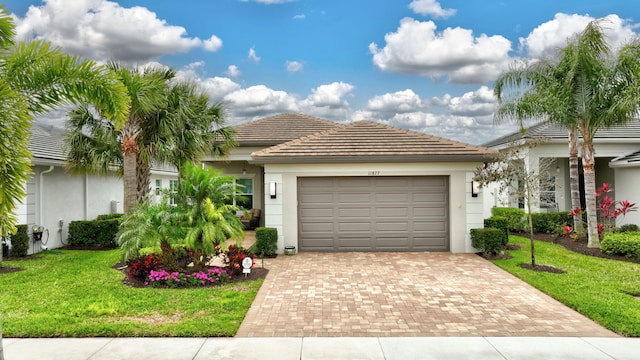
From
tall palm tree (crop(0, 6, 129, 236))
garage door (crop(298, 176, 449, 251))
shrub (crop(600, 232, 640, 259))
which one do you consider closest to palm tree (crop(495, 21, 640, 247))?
shrub (crop(600, 232, 640, 259))

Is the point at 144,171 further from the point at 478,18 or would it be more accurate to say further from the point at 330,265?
the point at 478,18

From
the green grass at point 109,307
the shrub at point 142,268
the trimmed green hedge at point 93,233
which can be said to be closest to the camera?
the green grass at point 109,307

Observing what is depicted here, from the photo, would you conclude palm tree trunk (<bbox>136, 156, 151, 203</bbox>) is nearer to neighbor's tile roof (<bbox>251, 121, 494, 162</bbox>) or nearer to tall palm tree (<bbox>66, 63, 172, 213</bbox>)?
tall palm tree (<bbox>66, 63, 172, 213</bbox>)

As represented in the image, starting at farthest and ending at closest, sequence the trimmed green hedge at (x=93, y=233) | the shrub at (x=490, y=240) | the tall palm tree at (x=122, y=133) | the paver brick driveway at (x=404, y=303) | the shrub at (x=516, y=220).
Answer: the shrub at (x=516, y=220) < the trimmed green hedge at (x=93, y=233) < the shrub at (x=490, y=240) < the tall palm tree at (x=122, y=133) < the paver brick driveway at (x=404, y=303)

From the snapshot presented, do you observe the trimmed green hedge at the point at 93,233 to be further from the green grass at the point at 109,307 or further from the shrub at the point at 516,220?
the shrub at the point at 516,220

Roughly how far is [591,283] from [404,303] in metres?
4.49

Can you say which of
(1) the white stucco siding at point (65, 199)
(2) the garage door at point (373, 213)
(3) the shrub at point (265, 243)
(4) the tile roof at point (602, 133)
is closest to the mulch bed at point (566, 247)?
(2) the garage door at point (373, 213)

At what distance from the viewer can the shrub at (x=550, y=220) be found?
672 inches

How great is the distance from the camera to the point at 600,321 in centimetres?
672

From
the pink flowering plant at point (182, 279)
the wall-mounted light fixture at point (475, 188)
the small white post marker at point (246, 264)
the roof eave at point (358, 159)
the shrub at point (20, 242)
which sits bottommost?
the pink flowering plant at point (182, 279)

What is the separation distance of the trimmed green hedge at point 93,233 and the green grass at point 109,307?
4.41m

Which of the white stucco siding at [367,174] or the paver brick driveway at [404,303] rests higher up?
the white stucco siding at [367,174]

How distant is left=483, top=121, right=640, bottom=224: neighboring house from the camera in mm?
16328

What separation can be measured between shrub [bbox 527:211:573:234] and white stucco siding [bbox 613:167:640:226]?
1966mm
